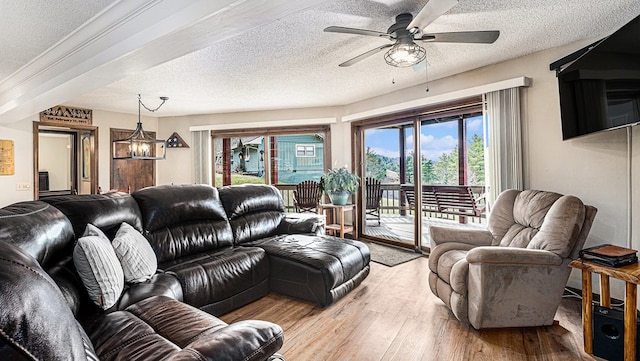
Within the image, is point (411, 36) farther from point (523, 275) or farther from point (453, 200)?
point (453, 200)

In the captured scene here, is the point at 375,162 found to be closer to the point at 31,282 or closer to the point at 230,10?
the point at 230,10

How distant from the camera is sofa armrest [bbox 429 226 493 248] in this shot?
2850 millimetres

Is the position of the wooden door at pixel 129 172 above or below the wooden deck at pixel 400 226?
above

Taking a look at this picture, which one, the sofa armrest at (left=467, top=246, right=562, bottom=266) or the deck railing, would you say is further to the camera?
Result: the deck railing

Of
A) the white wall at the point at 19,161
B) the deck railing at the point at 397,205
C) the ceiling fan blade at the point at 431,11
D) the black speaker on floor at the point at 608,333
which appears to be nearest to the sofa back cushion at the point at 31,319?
the ceiling fan blade at the point at 431,11

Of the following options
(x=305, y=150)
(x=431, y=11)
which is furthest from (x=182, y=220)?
(x=305, y=150)

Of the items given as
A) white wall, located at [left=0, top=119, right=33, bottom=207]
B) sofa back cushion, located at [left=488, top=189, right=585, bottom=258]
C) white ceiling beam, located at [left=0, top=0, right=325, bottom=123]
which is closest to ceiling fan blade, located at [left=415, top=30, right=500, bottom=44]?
white ceiling beam, located at [left=0, top=0, right=325, bottom=123]

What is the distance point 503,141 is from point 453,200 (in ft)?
4.26

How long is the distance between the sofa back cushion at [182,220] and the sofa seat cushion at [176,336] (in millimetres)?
962

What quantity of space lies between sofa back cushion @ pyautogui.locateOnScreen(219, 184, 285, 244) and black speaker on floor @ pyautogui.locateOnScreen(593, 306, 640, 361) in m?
2.89

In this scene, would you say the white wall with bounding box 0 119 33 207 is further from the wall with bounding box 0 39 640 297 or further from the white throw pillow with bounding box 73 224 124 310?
the white throw pillow with bounding box 73 224 124 310

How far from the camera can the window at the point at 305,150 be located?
5816mm

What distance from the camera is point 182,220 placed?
2.86m

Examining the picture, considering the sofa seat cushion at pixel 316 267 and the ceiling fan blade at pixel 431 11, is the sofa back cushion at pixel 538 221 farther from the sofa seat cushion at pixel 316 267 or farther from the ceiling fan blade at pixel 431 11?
the ceiling fan blade at pixel 431 11
